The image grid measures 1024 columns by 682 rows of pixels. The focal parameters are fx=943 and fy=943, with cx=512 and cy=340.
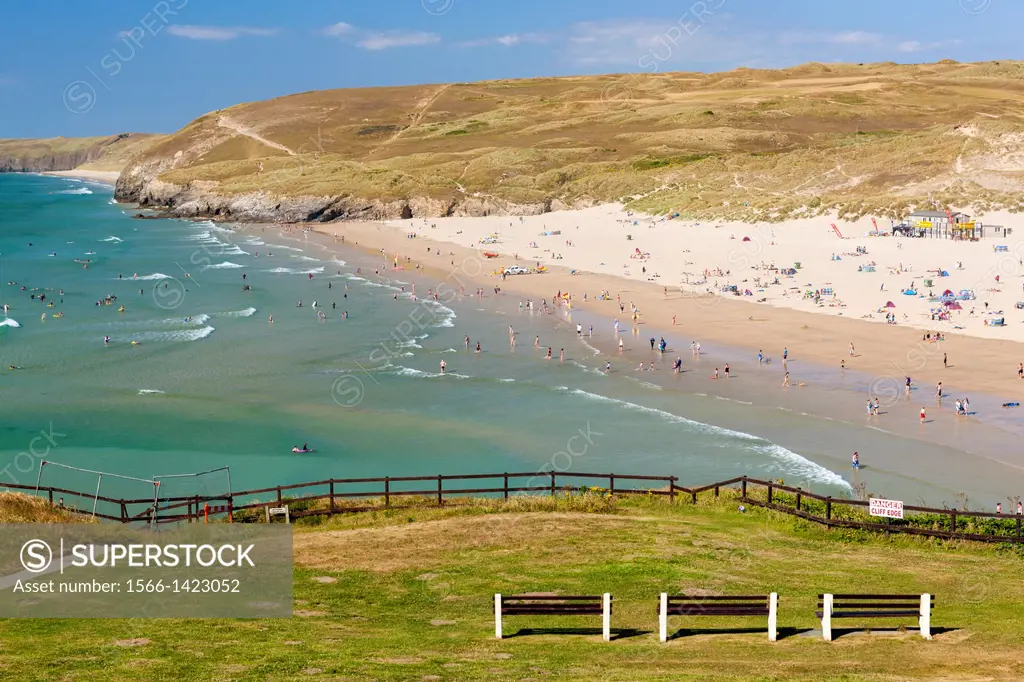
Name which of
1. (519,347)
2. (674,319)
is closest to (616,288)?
(674,319)

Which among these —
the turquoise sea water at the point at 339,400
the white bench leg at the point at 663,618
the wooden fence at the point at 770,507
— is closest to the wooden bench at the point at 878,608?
the white bench leg at the point at 663,618

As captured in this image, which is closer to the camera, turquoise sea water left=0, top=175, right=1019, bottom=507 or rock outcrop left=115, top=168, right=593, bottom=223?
turquoise sea water left=0, top=175, right=1019, bottom=507

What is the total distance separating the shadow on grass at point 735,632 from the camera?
14867 mm

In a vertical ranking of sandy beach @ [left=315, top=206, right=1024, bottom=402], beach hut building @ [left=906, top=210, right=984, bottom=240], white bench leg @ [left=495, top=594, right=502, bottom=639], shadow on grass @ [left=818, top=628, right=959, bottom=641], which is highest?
beach hut building @ [left=906, top=210, right=984, bottom=240]

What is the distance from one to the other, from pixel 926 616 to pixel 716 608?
10.5 ft

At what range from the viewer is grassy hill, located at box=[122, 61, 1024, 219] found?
320 feet

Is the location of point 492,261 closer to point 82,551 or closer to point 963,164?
point 963,164

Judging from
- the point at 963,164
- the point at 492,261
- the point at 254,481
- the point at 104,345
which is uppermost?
the point at 963,164

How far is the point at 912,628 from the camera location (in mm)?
15000

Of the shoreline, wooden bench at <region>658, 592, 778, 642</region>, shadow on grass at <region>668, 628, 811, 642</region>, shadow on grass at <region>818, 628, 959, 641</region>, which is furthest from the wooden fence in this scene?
the shoreline

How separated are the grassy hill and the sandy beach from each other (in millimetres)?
10062

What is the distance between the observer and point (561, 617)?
15812 millimetres

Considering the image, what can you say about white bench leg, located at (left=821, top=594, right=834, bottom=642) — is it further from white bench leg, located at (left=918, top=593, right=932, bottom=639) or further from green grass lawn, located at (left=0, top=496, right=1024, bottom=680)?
white bench leg, located at (left=918, top=593, right=932, bottom=639)

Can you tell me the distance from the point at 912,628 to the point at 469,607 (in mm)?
7223
